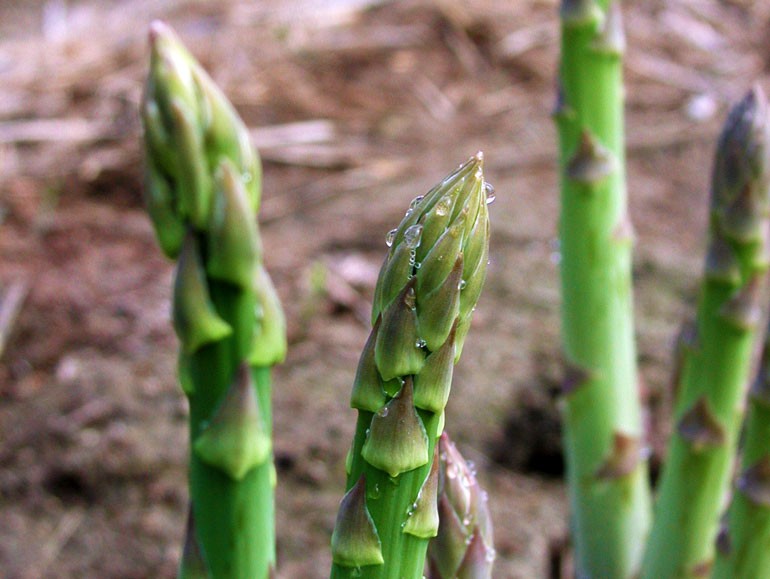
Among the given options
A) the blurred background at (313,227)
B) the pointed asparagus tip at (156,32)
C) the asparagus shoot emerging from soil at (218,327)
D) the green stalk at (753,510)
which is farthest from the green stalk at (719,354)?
the pointed asparagus tip at (156,32)

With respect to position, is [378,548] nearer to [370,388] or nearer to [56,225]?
[370,388]

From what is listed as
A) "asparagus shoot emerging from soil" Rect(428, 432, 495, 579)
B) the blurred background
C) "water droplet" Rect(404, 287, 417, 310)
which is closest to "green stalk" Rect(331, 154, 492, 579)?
"water droplet" Rect(404, 287, 417, 310)

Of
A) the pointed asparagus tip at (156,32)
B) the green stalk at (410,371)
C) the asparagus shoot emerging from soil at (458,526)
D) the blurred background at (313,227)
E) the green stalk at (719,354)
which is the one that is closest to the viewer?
the green stalk at (410,371)

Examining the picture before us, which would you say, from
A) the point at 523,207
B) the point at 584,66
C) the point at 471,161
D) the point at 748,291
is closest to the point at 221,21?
the point at 523,207

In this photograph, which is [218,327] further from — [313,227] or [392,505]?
[313,227]

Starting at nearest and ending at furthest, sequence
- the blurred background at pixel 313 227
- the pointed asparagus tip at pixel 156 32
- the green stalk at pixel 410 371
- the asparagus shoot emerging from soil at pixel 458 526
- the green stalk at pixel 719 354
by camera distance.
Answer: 1. the green stalk at pixel 410 371
2. the asparagus shoot emerging from soil at pixel 458 526
3. the pointed asparagus tip at pixel 156 32
4. the green stalk at pixel 719 354
5. the blurred background at pixel 313 227

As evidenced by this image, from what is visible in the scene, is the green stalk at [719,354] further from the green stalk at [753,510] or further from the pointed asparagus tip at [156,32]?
the pointed asparagus tip at [156,32]
